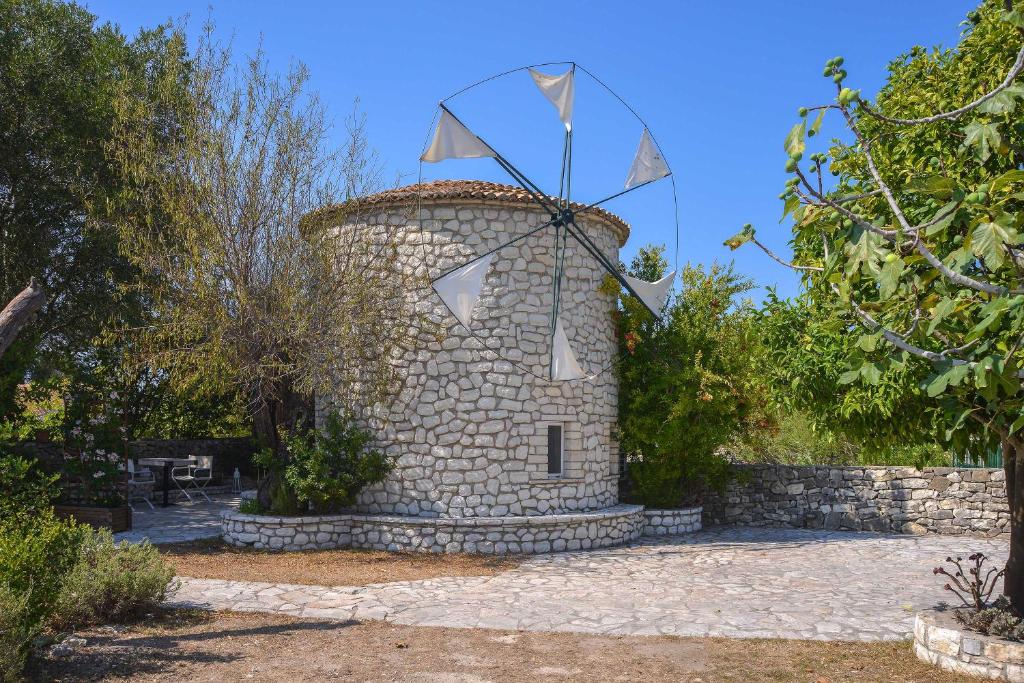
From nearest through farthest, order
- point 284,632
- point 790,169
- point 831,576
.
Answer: point 790,169 < point 284,632 < point 831,576

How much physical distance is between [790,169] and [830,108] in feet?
1.47

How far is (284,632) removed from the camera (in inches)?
312

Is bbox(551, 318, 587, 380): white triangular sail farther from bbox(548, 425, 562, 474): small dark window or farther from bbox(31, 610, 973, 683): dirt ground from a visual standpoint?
bbox(31, 610, 973, 683): dirt ground

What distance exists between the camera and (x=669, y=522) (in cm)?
1516

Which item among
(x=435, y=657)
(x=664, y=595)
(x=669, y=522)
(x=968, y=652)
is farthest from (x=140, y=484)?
(x=968, y=652)

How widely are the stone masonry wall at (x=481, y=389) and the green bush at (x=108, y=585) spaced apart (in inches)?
198

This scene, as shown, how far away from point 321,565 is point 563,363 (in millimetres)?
4682

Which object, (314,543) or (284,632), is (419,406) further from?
(284,632)

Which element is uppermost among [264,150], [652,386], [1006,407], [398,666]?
[264,150]

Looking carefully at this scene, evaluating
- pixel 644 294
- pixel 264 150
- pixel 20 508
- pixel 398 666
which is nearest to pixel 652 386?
pixel 644 294

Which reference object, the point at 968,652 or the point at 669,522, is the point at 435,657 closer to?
the point at 968,652

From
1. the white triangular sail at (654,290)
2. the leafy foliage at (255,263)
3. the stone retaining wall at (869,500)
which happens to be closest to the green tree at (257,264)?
the leafy foliage at (255,263)

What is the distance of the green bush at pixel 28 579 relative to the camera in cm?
596

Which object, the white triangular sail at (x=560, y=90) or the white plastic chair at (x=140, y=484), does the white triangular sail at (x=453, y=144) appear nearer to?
the white triangular sail at (x=560, y=90)
